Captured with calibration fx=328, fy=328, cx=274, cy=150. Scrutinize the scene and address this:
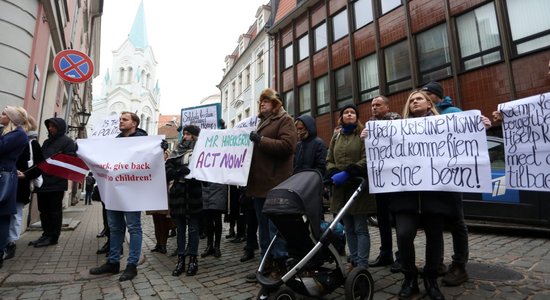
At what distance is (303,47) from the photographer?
63.3 feet

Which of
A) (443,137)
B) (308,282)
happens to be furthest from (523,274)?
(308,282)

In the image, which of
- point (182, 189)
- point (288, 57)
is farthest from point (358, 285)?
point (288, 57)

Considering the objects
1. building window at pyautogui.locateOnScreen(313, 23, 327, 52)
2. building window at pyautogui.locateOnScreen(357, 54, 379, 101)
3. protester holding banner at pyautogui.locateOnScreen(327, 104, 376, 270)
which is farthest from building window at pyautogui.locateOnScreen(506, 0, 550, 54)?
protester holding banner at pyautogui.locateOnScreen(327, 104, 376, 270)

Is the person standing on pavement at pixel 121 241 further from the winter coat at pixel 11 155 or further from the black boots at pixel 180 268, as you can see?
the winter coat at pixel 11 155

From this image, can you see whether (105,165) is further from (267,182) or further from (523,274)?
(523,274)

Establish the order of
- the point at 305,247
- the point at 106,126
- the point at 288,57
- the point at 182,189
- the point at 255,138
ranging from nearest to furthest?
1. the point at 305,247
2. the point at 255,138
3. the point at 182,189
4. the point at 106,126
5. the point at 288,57

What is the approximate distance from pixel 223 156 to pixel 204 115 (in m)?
3.73

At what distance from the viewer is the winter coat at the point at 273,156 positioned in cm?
356

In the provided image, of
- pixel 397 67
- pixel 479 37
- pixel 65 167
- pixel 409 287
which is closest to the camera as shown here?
pixel 409 287

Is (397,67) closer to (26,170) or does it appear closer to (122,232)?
(122,232)

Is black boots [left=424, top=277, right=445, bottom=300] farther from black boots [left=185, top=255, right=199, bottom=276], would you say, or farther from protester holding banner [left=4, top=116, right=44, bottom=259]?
protester holding banner [left=4, top=116, right=44, bottom=259]

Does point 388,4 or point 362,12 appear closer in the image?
point 388,4

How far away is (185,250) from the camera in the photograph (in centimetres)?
411

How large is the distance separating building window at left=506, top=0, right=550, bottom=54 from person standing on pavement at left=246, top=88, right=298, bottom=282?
9.92 metres
